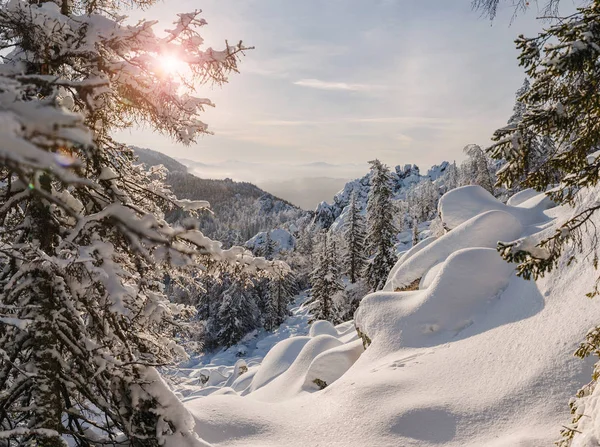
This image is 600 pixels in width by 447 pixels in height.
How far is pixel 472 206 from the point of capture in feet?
57.5

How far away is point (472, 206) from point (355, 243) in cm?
1700

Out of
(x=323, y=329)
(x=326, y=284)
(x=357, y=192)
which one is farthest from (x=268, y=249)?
(x=357, y=192)

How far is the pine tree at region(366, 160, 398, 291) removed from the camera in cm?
2734

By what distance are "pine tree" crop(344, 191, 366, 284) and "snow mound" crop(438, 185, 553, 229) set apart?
14930mm

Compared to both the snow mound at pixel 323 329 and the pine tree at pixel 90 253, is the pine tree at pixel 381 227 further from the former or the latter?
the pine tree at pixel 90 253

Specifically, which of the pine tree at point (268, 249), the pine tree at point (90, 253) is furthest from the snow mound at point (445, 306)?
the pine tree at point (268, 249)

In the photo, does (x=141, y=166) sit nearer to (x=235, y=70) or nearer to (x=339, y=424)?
(x=235, y=70)

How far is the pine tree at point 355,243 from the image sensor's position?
1319 inches

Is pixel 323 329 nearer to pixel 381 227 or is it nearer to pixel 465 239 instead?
pixel 465 239

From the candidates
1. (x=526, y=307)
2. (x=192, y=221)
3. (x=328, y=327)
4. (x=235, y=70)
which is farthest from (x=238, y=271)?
(x=328, y=327)

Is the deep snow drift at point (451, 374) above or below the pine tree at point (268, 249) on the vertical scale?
below

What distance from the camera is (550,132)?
170 inches

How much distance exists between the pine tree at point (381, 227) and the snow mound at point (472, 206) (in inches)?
348

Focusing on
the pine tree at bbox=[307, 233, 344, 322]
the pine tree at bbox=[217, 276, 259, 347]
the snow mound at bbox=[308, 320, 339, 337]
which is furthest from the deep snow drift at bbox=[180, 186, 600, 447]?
the pine tree at bbox=[217, 276, 259, 347]
